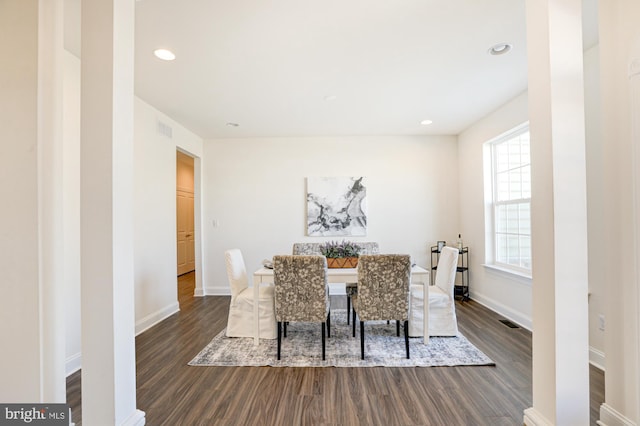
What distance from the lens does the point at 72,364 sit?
2.42 m

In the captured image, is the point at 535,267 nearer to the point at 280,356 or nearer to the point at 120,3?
the point at 280,356

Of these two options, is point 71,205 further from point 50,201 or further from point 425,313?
point 425,313

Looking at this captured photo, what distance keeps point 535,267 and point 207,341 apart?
289cm

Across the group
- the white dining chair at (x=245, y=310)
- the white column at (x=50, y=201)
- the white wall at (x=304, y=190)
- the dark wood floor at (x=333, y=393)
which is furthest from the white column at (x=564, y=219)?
the white wall at (x=304, y=190)

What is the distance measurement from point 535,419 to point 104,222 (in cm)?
245

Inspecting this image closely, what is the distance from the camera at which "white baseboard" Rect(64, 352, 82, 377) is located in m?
2.37

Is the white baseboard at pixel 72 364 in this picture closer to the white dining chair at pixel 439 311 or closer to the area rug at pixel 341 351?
the area rug at pixel 341 351

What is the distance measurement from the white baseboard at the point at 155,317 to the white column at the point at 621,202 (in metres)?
3.93

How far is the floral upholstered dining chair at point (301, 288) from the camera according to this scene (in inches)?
98.7

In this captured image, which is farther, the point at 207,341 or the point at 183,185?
the point at 183,185

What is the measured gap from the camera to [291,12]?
1954 millimetres

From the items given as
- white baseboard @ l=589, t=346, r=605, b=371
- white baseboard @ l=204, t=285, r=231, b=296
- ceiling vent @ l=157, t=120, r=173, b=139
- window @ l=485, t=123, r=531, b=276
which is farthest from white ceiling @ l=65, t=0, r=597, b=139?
white baseboard @ l=204, t=285, r=231, b=296

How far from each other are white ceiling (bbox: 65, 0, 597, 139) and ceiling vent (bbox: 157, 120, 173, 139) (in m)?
0.17

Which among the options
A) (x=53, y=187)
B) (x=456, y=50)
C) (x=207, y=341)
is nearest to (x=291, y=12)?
(x=456, y=50)
